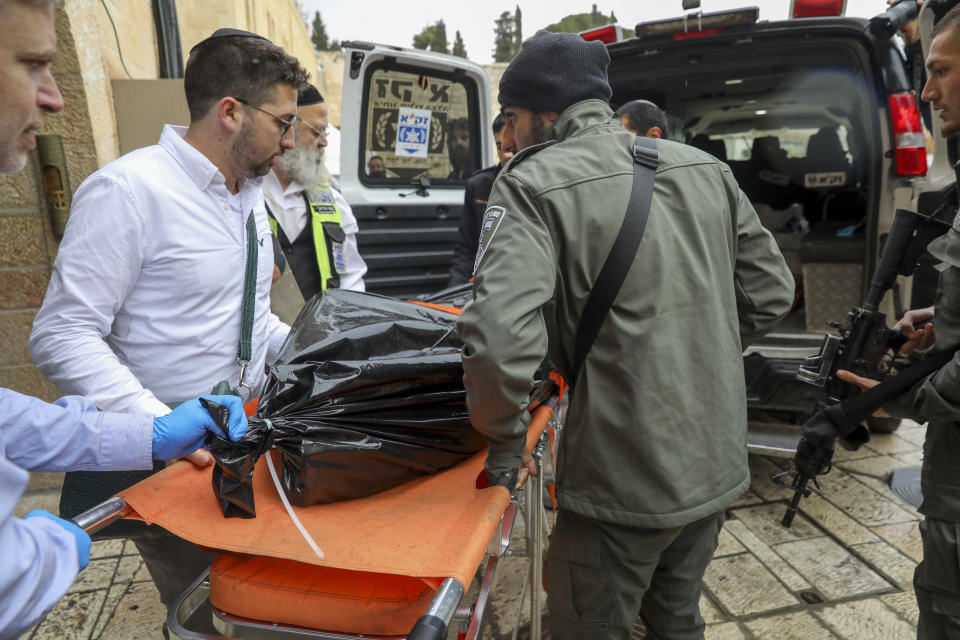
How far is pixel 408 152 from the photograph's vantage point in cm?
455

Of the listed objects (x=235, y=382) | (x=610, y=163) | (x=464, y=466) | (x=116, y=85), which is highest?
(x=116, y=85)

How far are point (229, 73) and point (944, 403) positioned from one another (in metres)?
2.22

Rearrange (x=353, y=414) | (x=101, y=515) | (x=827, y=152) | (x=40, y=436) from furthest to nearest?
(x=827, y=152)
(x=353, y=414)
(x=101, y=515)
(x=40, y=436)

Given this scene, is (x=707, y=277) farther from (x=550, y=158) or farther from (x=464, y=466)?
(x=464, y=466)

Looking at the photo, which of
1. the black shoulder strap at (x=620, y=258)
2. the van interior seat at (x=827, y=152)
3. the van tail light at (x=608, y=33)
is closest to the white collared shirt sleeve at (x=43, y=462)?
the black shoulder strap at (x=620, y=258)

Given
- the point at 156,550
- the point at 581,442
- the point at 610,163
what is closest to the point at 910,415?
the point at 581,442

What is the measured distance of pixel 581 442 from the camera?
1.54 m

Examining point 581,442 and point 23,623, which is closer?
A: point 23,623

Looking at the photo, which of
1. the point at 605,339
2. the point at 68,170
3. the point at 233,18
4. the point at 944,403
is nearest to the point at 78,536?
the point at 605,339

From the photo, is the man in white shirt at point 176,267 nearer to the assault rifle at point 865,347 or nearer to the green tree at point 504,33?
the assault rifle at point 865,347

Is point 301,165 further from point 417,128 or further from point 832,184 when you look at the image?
point 832,184

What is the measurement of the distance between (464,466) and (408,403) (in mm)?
271

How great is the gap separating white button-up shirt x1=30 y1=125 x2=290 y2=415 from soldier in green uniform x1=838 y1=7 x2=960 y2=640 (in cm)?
200

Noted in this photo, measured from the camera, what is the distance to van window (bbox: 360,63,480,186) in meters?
4.30
